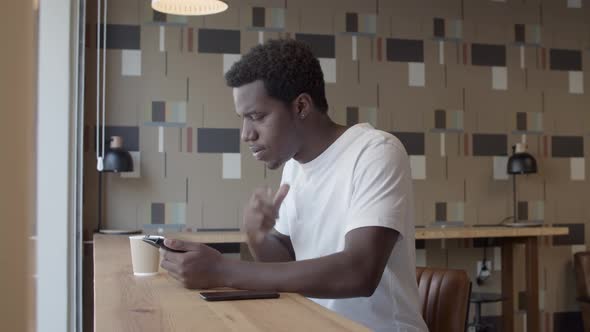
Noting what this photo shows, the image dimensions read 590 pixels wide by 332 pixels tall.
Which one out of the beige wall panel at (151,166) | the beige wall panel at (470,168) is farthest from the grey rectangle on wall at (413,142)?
the beige wall panel at (151,166)

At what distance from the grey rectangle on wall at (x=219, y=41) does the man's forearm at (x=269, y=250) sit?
2.59 meters

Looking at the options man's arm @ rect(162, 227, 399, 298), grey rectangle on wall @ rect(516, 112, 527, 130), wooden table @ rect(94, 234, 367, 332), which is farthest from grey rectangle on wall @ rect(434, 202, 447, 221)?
wooden table @ rect(94, 234, 367, 332)

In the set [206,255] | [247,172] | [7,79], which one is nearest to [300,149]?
[206,255]

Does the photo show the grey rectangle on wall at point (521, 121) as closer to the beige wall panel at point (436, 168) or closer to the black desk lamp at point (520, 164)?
the black desk lamp at point (520, 164)

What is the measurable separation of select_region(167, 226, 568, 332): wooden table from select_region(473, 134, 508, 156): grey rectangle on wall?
596 mm

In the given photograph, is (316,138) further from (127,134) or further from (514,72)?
(514,72)

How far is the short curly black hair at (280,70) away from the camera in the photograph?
1556mm

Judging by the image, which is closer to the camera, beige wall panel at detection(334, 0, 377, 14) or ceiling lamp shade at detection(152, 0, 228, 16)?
ceiling lamp shade at detection(152, 0, 228, 16)

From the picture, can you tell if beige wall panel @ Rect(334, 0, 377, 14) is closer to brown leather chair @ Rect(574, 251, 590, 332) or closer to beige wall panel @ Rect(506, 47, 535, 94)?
beige wall panel @ Rect(506, 47, 535, 94)

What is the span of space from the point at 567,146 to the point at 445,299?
355 centimetres

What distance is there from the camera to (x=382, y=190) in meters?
1.39

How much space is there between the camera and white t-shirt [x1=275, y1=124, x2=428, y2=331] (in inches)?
54.3

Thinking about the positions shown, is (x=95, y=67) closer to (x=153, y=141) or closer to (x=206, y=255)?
(x=153, y=141)

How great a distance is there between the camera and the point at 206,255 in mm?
1229
